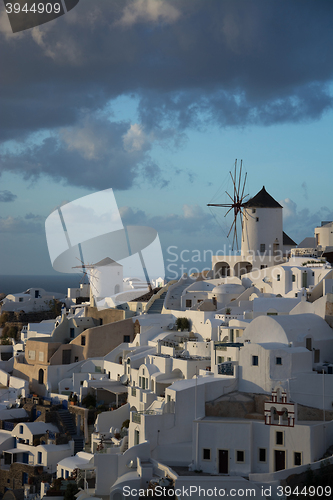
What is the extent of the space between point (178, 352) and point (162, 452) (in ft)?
24.0

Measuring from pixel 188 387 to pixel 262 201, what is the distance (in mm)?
21554

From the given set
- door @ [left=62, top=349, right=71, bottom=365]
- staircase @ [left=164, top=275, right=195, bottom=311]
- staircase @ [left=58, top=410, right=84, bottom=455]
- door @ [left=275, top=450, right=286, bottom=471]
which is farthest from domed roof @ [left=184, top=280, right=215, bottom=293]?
door @ [left=275, top=450, right=286, bottom=471]

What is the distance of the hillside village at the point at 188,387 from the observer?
20938 millimetres

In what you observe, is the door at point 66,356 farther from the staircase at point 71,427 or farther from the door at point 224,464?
the door at point 224,464

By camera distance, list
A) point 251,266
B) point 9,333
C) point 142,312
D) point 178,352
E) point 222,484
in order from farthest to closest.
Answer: point 9,333, point 251,266, point 142,312, point 178,352, point 222,484

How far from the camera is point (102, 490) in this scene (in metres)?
21.8

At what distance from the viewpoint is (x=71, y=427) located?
29250 millimetres

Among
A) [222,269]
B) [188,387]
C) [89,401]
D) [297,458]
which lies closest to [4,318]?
[222,269]

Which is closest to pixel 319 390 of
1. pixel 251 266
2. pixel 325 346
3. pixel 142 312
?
pixel 325 346

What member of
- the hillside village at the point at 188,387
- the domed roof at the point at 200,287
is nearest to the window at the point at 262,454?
the hillside village at the point at 188,387

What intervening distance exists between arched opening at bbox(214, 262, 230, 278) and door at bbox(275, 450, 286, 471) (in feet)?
73.7

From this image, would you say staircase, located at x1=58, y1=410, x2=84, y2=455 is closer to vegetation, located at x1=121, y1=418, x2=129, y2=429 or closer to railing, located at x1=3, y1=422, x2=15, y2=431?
railing, located at x1=3, y1=422, x2=15, y2=431

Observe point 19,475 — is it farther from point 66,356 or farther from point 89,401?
point 66,356

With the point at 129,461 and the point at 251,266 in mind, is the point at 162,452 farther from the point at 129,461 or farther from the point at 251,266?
A: the point at 251,266
